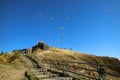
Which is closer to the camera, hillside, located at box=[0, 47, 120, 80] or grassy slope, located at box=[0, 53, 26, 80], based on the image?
grassy slope, located at box=[0, 53, 26, 80]

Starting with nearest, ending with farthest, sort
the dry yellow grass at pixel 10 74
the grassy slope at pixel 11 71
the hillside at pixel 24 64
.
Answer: the dry yellow grass at pixel 10 74, the grassy slope at pixel 11 71, the hillside at pixel 24 64

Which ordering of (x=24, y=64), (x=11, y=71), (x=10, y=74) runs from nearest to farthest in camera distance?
(x=10, y=74)
(x=11, y=71)
(x=24, y=64)

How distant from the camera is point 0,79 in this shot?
10.2m

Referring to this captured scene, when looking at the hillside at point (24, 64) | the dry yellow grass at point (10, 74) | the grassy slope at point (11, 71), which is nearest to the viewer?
the dry yellow grass at point (10, 74)

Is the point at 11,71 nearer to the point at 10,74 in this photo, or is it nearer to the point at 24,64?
the point at 10,74

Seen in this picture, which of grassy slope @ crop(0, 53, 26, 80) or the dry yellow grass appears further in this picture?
grassy slope @ crop(0, 53, 26, 80)

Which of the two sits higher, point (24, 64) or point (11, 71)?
point (24, 64)

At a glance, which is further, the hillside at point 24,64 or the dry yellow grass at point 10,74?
the hillside at point 24,64

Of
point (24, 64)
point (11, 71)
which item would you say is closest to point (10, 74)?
point (11, 71)

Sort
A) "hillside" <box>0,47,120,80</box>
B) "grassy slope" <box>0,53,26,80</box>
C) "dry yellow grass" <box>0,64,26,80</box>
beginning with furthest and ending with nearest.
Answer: "hillside" <box>0,47,120,80</box> → "grassy slope" <box>0,53,26,80</box> → "dry yellow grass" <box>0,64,26,80</box>

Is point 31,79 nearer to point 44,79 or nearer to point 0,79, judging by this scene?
point 44,79

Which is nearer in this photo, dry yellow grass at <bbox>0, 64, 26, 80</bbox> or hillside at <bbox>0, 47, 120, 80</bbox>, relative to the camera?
dry yellow grass at <bbox>0, 64, 26, 80</bbox>

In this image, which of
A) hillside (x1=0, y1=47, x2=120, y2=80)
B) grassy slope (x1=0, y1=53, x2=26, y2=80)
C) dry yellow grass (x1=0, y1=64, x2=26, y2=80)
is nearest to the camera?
dry yellow grass (x1=0, y1=64, x2=26, y2=80)

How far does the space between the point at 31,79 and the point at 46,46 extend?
38077 mm
